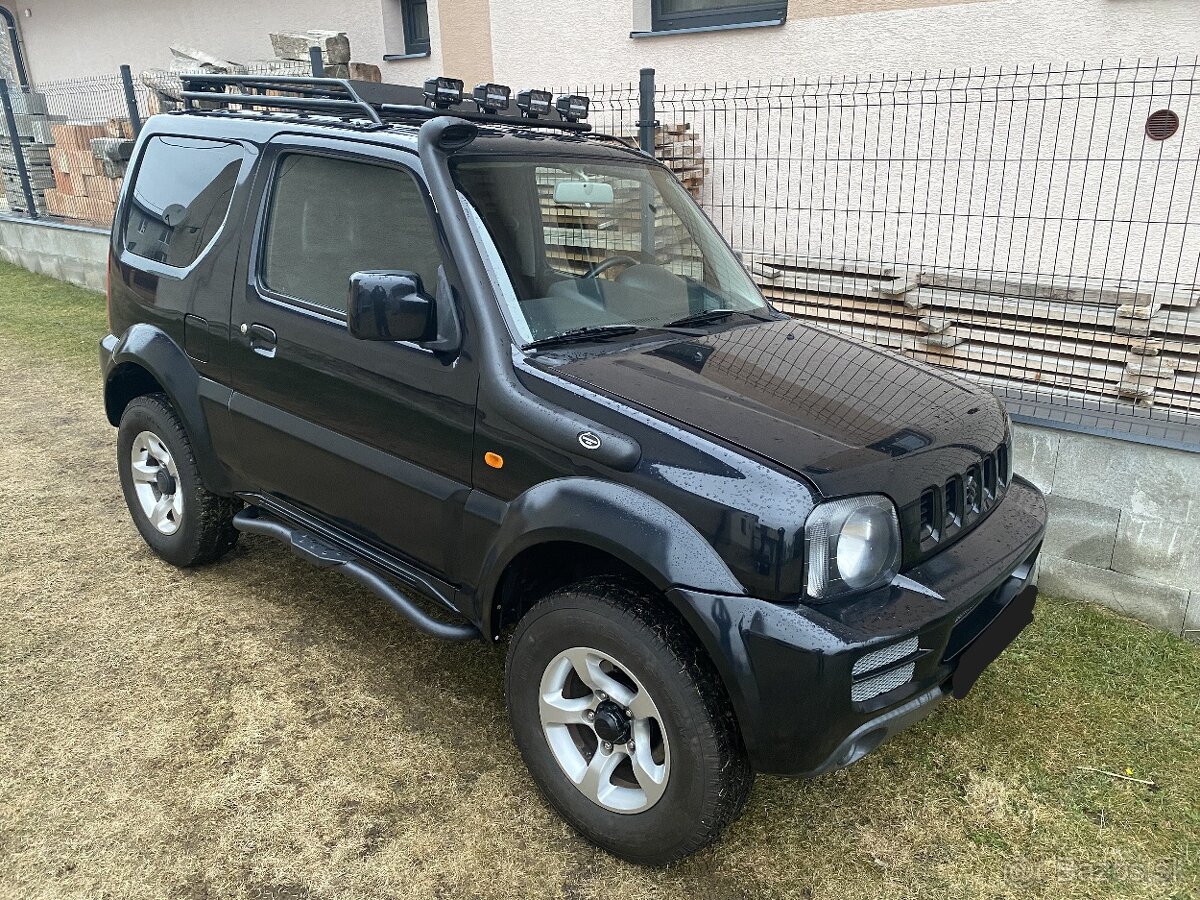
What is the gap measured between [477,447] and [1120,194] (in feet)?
16.5

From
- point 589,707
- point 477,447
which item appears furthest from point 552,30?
point 589,707

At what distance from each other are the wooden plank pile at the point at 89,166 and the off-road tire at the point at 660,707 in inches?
360

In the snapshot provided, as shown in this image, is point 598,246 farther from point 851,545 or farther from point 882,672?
point 882,672

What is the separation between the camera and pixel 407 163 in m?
2.79

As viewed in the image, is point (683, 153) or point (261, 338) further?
point (683, 153)

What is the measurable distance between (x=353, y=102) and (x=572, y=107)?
939 mm

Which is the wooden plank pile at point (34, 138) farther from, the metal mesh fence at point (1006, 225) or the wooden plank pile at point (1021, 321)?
the wooden plank pile at point (1021, 321)

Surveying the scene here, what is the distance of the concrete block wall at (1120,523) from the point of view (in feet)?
11.9

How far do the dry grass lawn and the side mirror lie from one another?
141cm

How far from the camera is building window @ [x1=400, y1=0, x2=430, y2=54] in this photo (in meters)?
11.4

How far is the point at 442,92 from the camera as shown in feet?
10.4

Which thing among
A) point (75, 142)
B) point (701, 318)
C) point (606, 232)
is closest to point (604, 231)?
point (606, 232)

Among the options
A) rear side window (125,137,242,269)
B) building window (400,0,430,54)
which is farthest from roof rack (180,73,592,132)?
building window (400,0,430,54)

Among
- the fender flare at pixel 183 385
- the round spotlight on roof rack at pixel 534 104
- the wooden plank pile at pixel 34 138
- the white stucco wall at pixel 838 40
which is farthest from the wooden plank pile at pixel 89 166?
the round spotlight on roof rack at pixel 534 104
